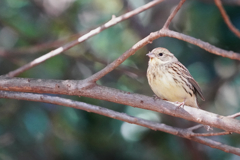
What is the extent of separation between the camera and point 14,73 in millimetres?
2900

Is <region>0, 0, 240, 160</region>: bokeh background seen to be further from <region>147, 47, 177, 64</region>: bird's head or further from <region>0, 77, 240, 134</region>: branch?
<region>0, 77, 240, 134</region>: branch

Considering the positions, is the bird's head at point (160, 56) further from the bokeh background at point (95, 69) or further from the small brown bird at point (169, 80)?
the bokeh background at point (95, 69)

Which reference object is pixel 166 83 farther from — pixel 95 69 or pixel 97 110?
pixel 95 69

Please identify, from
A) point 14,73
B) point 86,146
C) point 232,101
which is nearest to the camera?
point 14,73

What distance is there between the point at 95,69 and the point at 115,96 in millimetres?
2111

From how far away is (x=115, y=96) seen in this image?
2410mm

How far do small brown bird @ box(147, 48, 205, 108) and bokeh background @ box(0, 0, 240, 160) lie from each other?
803 millimetres

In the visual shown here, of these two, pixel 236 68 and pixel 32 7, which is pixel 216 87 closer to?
pixel 236 68

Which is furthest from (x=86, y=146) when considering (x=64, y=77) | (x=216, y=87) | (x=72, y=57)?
(x=216, y=87)

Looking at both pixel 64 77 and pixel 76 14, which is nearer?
pixel 64 77

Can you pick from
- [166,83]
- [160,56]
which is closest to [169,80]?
[166,83]

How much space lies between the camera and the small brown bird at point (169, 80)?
338 centimetres

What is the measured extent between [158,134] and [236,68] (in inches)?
54.6

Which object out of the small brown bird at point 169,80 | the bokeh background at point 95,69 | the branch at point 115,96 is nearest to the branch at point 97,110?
the branch at point 115,96
